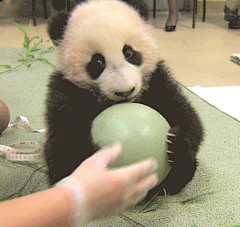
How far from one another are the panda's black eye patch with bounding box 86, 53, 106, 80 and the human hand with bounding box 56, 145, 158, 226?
0.24 metres

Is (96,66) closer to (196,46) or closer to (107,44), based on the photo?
(107,44)

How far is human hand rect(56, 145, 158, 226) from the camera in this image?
449mm

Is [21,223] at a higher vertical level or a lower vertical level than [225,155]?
higher

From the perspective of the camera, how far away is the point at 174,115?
795 mm

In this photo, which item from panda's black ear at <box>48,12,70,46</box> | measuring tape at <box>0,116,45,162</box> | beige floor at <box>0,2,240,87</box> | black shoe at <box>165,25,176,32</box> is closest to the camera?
panda's black ear at <box>48,12,70,46</box>

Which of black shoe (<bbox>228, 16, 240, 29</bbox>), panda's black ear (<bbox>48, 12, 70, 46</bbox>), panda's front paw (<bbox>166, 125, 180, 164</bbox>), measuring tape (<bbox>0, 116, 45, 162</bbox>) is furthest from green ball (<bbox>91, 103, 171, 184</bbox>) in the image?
black shoe (<bbox>228, 16, 240, 29</bbox>)

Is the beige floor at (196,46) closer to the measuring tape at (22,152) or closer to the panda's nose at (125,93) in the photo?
the panda's nose at (125,93)

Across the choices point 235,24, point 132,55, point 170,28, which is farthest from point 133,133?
point 235,24

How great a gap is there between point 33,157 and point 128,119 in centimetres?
49

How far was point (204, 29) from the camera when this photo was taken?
333cm

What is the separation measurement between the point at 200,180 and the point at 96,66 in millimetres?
510

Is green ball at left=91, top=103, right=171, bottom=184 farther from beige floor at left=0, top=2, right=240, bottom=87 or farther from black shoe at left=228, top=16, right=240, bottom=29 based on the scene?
black shoe at left=228, top=16, right=240, bottom=29

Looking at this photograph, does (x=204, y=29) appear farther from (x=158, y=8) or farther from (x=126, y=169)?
(x=126, y=169)

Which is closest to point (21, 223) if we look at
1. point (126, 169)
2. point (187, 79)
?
point (126, 169)
